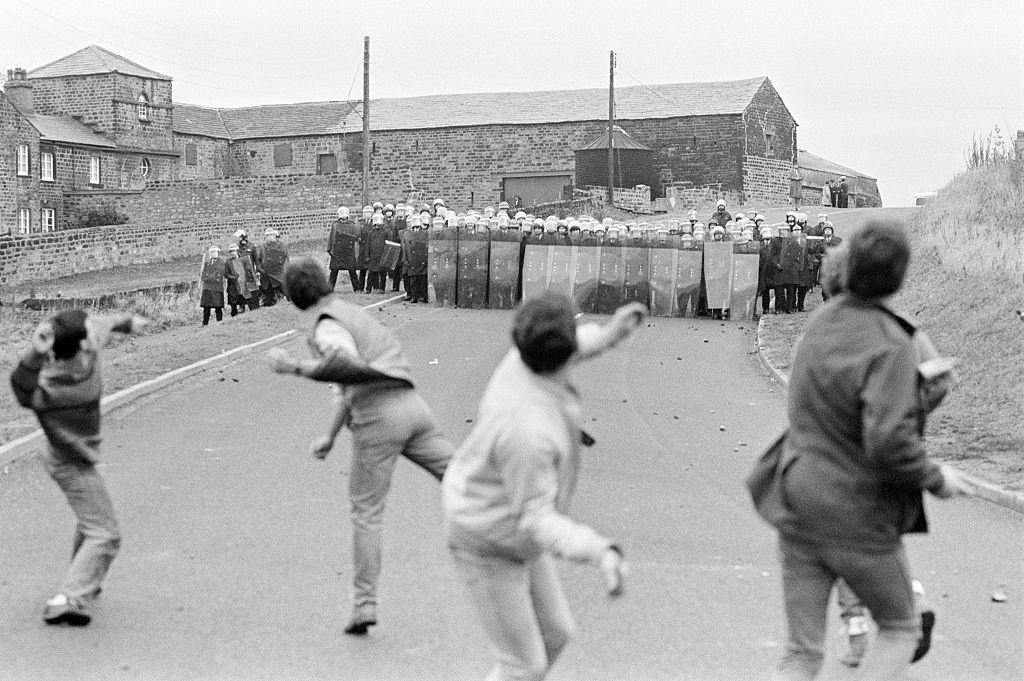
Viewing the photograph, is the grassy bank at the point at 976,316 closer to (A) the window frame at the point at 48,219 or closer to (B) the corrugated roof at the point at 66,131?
(A) the window frame at the point at 48,219

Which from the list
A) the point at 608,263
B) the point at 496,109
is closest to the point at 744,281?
the point at 608,263

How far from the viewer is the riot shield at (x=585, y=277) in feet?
87.6

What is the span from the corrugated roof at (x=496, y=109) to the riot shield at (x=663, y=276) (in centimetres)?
4128

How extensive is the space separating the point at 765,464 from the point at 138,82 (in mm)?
73718

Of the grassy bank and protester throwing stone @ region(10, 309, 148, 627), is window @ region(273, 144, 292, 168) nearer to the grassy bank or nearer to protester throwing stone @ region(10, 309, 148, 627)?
the grassy bank

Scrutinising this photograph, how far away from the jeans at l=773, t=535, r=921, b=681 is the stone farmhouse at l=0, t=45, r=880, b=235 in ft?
182

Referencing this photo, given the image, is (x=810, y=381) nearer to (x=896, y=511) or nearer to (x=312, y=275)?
(x=896, y=511)

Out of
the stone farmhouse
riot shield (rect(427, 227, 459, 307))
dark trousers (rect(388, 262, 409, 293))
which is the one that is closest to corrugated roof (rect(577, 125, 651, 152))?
the stone farmhouse

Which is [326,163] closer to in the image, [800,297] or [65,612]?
[800,297]

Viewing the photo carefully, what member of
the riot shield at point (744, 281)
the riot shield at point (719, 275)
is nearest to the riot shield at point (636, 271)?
the riot shield at point (719, 275)

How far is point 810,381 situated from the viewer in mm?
4766

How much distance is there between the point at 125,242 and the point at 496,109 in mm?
25937

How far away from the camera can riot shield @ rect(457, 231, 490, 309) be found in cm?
2720

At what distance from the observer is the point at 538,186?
6750cm
